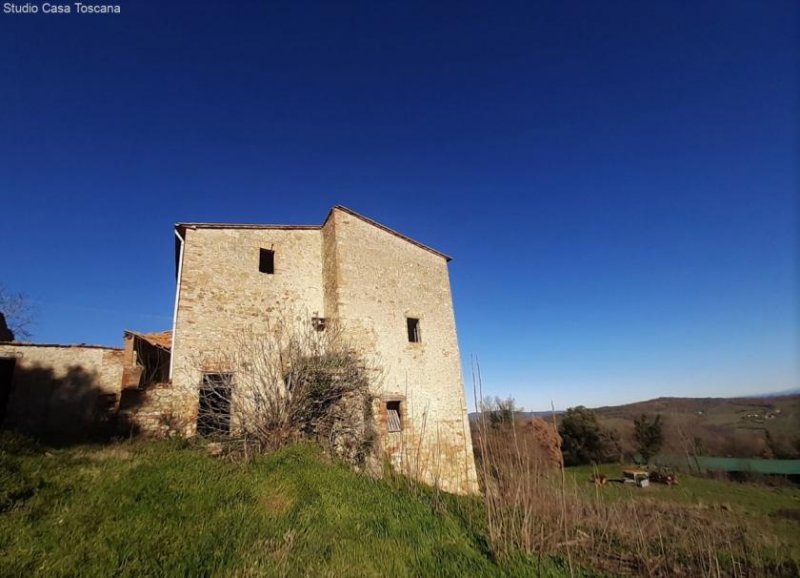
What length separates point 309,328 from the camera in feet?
35.9

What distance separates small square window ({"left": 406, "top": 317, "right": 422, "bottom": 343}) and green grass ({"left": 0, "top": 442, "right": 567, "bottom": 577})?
6347 mm

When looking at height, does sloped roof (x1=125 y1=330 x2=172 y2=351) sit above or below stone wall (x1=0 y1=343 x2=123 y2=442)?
above

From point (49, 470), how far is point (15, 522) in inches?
72.3

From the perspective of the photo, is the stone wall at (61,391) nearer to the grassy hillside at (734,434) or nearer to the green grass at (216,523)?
the green grass at (216,523)

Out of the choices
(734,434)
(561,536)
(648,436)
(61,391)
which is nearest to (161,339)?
(61,391)

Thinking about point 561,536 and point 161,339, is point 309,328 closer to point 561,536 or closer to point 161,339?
point 161,339

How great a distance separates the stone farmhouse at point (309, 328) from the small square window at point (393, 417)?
30 millimetres

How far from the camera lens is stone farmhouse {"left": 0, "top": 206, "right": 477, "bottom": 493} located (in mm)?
8547

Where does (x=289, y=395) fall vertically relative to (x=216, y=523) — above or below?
above

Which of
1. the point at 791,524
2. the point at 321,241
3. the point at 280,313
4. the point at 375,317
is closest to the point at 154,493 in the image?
the point at 280,313

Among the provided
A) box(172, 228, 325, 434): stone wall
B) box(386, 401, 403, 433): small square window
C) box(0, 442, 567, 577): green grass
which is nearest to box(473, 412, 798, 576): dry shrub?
box(0, 442, 567, 577): green grass

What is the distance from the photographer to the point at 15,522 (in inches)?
147

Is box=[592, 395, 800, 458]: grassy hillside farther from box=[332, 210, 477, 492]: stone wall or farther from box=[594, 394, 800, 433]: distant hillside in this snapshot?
box=[332, 210, 477, 492]: stone wall

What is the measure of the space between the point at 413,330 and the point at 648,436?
31.9 m
